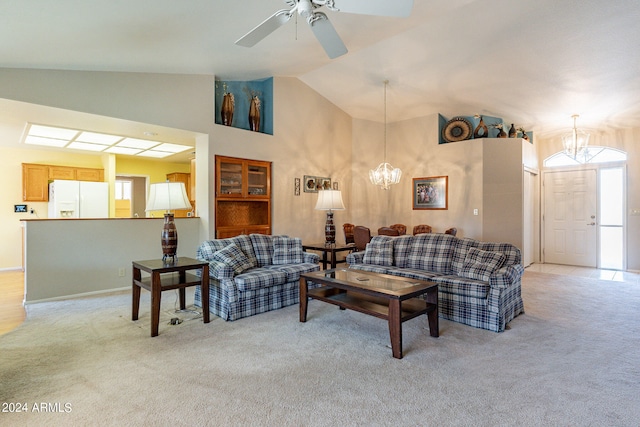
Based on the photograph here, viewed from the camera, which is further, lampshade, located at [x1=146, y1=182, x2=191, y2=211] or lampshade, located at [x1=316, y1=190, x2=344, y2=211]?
lampshade, located at [x1=316, y1=190, x2=344, y2=211]

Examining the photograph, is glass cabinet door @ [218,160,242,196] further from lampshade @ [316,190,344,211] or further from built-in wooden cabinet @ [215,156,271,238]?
lampshade @ [316,190,344,211]

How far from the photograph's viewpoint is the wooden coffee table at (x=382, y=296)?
266 centimetres

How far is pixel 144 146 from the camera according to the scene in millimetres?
6039

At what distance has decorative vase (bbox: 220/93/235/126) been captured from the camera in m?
5.50

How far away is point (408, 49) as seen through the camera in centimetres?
491

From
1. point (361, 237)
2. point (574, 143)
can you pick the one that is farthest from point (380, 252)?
point (574, 143)

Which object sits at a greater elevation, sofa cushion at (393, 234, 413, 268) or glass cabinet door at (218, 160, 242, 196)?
glass cabinet door at (218, 160, 242, 196)

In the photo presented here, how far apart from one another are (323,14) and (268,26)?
0.48 meters

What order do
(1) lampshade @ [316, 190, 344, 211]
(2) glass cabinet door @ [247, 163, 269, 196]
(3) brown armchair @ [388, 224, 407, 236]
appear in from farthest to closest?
(3) brown armchair @ [388, 224, 407, 236], (2) glass cabinet door @ [247, 163, 269, 196], (1) lampshade @ [316, 190, 344, 211]

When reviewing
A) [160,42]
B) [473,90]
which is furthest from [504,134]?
[160,42]

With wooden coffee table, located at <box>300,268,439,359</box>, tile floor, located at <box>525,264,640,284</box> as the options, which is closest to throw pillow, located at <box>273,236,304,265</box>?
wooden coffee table, located at <box>300,268,439,359</box>

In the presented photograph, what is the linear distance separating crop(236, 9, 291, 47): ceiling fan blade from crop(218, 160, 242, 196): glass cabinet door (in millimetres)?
2663

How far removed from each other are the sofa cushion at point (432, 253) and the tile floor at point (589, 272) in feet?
11.6

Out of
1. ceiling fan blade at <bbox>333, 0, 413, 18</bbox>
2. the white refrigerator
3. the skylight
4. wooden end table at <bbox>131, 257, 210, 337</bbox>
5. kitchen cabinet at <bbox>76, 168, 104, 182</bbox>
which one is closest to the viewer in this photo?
ceiling fan blade at <bbox>333, 0, 413, 18</bbox>
